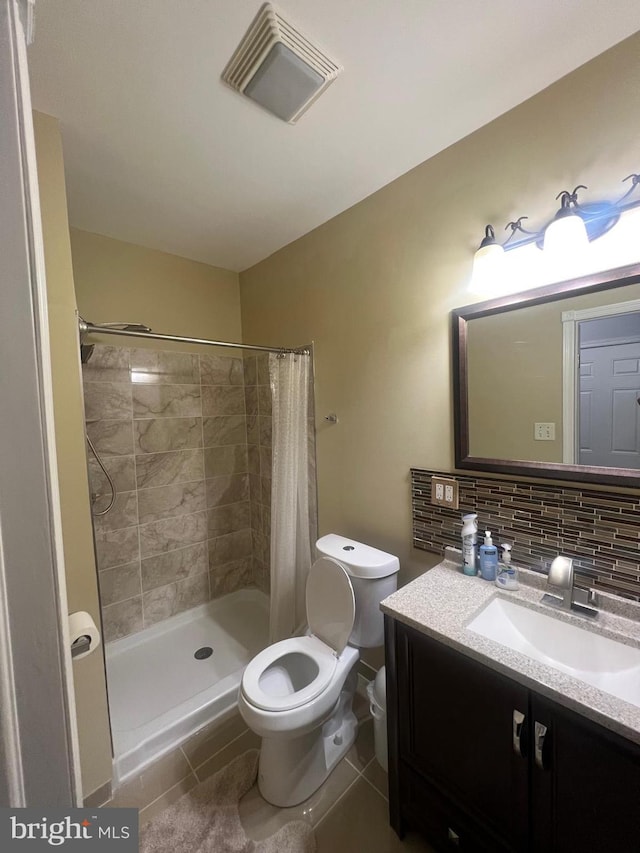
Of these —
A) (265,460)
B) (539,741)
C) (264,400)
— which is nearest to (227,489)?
(265,460)

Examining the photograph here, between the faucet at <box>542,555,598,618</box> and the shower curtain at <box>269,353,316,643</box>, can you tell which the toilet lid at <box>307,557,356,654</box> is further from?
the faucet at <box>542,555,598,618</box>

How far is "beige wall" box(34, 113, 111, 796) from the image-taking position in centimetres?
122

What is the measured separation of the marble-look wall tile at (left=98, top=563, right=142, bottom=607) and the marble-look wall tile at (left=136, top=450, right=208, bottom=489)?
52 cm

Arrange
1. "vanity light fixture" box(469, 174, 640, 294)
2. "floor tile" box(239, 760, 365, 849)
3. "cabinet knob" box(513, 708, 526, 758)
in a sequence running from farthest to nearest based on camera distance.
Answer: "floor tile" box(239, 760, 365, 849) < "vanity light fixture" box(469, 174, 640, 294) < "cabinet knob" box(513, 708, 526, 758)

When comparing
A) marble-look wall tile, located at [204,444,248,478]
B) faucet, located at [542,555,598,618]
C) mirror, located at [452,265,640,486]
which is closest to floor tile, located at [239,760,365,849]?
faucet, located at [542,555,598,618]

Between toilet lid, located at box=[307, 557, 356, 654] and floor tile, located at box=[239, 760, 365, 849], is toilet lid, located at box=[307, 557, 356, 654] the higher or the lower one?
the higher one

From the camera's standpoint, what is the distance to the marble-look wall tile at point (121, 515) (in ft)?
6.59

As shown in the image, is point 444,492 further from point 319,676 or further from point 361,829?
point 361,829

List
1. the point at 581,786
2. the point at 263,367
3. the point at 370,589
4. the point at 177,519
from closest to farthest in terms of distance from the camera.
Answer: the point at 581,786 → the point at 370,589 → the point at 177,519 → the point at 263,367

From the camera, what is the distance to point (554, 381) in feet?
3.85

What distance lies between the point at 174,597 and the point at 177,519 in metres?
0.54

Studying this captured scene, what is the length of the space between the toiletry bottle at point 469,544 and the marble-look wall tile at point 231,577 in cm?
183

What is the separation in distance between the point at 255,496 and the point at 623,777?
223 cm

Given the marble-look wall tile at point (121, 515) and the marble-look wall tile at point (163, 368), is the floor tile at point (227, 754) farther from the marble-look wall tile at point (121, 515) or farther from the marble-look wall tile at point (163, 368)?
the marble-look wall tile at point (163, 368)
